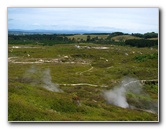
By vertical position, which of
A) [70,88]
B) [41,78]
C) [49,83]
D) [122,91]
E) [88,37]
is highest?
[88,37]

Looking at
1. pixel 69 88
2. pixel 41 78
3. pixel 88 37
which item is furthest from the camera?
pixel 88 37

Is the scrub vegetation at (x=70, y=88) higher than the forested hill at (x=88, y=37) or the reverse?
the reverse

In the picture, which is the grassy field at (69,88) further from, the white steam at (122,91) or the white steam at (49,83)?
the white steam at (122,91)

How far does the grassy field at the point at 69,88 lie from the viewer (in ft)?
28.4

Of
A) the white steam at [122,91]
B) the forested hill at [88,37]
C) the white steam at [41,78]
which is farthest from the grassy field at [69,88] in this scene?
the forested hill at [88,37]

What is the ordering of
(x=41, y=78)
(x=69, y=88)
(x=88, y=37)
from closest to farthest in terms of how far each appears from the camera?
1. (x=69, y=88)
2. (x=41, y=78)
3. (x=88, y=37)

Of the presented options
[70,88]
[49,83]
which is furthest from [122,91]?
[49,83]

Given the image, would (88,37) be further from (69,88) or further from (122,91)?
(122,91)

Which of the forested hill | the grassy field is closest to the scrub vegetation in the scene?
the grassy field

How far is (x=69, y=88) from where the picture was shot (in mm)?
12367

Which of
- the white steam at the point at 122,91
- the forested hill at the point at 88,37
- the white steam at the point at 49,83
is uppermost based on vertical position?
the forested hill at the point at 88,37

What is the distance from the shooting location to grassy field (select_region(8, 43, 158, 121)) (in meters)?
8.66

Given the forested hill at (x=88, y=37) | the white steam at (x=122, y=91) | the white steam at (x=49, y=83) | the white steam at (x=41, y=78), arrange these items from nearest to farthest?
the forested hill at (x=88, y=37) < the white steam at (x=122, y=91) < the white steam at (x=41, y=78) < the white steam at (x=49, y=83)

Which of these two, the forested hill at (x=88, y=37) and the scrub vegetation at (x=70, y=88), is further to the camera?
the forested hill at (x=88, y=37)
